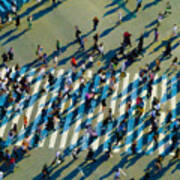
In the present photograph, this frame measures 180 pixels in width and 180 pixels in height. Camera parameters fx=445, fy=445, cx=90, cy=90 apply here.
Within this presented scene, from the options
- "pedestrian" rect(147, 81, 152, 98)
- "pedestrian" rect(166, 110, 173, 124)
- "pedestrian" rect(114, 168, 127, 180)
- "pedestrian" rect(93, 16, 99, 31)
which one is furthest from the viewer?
"pedestrian" rect(93, 16, 99, 31)

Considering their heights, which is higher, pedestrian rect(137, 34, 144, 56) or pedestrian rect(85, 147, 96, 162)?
pedestrian rect(137, 34, 144, 56)

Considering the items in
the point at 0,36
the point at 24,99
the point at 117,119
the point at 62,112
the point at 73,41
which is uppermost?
the point at 0,36

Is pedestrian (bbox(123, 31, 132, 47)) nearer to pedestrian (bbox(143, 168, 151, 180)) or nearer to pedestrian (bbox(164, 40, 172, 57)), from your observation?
pedestrian (bbox(164, 40, 172, 57))

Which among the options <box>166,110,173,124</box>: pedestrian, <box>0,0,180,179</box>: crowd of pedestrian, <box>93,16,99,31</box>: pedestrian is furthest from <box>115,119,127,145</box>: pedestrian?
<box>93,16,99,31</box>: pedestrian

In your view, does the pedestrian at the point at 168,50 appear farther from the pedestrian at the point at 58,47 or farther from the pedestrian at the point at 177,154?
the pedestrian at the point at 177,154

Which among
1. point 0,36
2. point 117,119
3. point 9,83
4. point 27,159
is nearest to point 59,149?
point 27,159

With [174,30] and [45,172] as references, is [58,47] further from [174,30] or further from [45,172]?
[45,172]

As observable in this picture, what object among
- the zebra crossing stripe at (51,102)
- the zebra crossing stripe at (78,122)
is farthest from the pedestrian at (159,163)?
the zebra crossing stripe at (51,102)

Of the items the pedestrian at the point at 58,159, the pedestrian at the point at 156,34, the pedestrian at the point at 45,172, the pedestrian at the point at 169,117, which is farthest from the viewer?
the pedestrian at the point at 156,34

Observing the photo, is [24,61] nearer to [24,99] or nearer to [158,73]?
[24,99]
